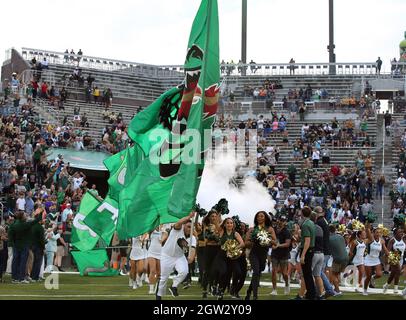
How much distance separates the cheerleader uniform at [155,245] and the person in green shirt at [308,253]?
3155 millimetres

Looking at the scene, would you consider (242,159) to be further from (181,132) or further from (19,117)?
(181,132)

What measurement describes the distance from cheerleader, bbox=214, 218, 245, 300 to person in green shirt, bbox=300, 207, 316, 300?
106 cm

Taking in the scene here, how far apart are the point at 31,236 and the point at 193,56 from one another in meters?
6.40

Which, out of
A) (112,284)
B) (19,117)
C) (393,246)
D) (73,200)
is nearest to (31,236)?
(112,284)

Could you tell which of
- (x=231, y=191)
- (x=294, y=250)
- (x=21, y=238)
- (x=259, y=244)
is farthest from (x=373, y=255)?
(x=231, y=191)

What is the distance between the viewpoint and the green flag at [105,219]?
22.2m

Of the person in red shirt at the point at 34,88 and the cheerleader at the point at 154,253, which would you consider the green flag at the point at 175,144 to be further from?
the person in red shirt at the point at 34,88

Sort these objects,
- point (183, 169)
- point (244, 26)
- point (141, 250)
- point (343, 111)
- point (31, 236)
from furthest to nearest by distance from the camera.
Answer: point (244, 26) < point (343, 111) < point (31, 236) < point (141, 250) < point (183, 169)

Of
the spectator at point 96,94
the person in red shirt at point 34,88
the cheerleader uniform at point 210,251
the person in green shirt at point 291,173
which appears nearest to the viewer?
the cheerleader uniform at point 210,251

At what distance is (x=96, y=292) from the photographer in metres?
20.5

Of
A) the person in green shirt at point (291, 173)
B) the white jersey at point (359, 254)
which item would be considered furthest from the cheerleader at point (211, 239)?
the person in green shirt at point (291, 173)

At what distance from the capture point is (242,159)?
42.8 meters

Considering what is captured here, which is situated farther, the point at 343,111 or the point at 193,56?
the point at 343,111

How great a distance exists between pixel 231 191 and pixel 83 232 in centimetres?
1420
